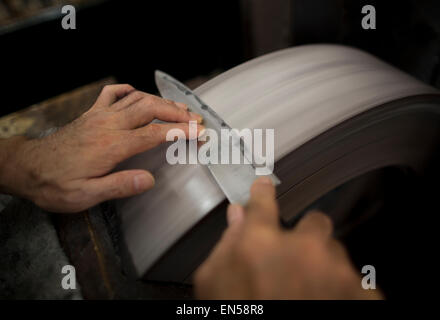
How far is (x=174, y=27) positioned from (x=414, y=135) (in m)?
1.07

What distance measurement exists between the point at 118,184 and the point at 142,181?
0.12ft

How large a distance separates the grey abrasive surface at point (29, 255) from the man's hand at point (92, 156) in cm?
5

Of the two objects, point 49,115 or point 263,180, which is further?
point 49,115

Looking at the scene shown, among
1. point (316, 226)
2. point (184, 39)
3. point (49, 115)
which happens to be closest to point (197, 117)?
point (316, 226)

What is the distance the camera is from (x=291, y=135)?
1.94 feet

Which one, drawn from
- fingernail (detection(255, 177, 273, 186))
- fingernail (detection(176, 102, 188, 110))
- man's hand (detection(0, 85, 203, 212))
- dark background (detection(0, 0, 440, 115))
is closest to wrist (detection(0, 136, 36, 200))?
man's hand (detection(0, 85, 203, 212))

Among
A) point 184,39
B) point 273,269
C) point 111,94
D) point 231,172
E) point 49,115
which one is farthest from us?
point 184,39

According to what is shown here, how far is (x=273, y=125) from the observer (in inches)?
24.1

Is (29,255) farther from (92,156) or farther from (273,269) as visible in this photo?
(273,269)

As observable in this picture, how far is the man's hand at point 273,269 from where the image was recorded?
375mm

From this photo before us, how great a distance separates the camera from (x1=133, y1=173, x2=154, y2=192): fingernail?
532 mm

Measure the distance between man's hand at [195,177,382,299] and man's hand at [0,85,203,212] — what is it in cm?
21
